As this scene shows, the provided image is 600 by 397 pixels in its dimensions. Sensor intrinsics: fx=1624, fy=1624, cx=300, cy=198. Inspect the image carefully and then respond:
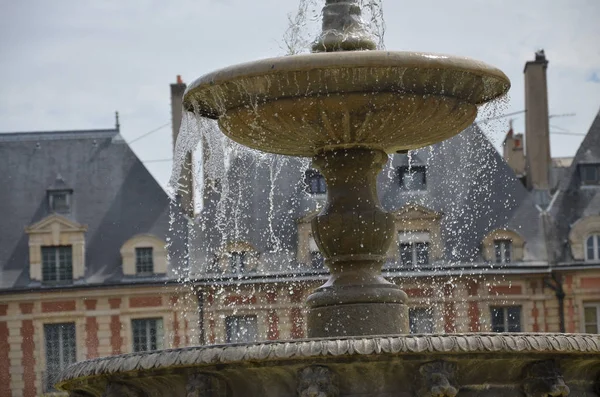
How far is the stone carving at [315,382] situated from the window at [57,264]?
3956 cm

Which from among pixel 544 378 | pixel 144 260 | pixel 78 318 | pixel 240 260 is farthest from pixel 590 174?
pixel 544 378

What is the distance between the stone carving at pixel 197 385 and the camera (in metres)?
13.5

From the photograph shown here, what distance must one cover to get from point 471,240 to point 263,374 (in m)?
38.7

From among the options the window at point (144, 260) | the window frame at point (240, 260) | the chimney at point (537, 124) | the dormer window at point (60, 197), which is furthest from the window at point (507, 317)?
the dormer window at point (60, 197)

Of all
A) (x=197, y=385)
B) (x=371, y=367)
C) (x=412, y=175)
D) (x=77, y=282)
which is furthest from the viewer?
(x=412, y=175)

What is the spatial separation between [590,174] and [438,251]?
5903 millimetres

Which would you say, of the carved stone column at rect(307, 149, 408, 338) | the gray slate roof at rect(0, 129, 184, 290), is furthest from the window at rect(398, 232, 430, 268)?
the carved stone column at rect(307, 149, 408, 338)

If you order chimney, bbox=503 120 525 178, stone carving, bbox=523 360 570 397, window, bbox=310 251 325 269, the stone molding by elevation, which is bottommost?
stone carving, bbox=523 360 570 397

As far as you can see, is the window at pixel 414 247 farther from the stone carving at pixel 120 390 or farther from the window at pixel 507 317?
the stone carving at pixel 120 390

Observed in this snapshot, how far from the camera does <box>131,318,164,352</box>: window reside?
51.9 m

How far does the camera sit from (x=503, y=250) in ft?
170

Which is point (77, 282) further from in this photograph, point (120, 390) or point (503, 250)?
point (120, 390)

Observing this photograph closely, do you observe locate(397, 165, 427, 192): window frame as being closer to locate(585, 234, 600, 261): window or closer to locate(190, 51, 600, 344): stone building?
locate(190, 51, 600, 344): stone building

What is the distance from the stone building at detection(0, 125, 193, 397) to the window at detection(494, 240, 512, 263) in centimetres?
988
